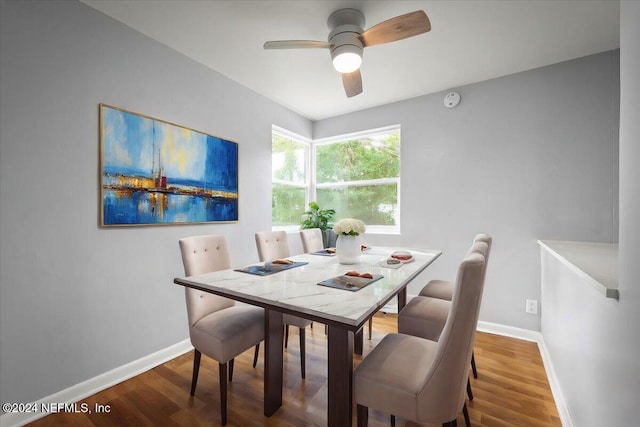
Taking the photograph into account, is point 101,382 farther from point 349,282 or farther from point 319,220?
point 319,220

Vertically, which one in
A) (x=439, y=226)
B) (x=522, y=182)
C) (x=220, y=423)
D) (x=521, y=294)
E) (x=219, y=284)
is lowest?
(x=220, y=423)

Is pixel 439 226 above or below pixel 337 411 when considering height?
above

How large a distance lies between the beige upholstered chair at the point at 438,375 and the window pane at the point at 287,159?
107 inches

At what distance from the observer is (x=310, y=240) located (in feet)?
9.18

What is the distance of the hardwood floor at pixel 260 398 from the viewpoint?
159 cm

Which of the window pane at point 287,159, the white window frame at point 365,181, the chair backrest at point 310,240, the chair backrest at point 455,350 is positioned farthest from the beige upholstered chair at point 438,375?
the window pane at point 287,159

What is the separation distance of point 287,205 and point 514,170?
103 inches

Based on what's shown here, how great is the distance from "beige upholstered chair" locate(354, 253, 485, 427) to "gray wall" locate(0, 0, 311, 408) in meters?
1.82

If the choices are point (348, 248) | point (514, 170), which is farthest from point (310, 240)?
point (514, 170)

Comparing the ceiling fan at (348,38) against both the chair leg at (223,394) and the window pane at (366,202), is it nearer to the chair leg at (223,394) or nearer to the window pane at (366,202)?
the window pane at (366,202)

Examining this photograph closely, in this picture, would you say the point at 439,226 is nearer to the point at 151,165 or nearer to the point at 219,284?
the point at 219,284

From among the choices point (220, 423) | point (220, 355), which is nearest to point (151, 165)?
point (220, 355)

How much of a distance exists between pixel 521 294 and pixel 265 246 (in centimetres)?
252

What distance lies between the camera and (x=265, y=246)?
2434 millimetres
